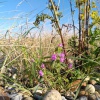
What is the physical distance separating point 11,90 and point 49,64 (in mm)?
387

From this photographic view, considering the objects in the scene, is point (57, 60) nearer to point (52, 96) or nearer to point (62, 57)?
point (62, 57)

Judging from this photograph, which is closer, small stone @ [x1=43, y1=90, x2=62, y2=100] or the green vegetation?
small stone @ [x1=43, y1=90, x2=62, y2=100]

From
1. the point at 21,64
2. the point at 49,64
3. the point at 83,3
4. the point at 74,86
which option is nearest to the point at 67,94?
the point at 74,86

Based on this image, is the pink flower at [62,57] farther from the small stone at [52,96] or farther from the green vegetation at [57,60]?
the small stone at [52,96]

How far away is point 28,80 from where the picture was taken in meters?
2.17

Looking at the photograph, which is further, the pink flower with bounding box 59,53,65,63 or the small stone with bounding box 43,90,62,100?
the pink flower with bounding box 59,53,65,63

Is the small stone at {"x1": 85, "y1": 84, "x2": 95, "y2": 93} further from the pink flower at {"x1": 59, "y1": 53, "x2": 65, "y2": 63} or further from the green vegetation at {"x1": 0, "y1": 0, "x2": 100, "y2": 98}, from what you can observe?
the pink flower at {"x1": 59, "y1": 53, "x2": 65, "y2": 63}

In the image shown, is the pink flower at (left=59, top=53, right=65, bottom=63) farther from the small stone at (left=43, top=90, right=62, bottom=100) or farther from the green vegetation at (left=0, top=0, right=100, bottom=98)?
the small stone at (left=43, top=90, right=62, bottom=100)

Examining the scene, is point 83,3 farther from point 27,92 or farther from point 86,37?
point 27,92

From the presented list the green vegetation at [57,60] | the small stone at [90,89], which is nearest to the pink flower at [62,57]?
the green vegetation at [57,60]

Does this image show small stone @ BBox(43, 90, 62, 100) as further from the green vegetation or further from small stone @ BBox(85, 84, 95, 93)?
small stone @ BBox(85, 84, 95, 93)

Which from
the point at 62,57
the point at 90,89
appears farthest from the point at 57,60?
the point at 90,89

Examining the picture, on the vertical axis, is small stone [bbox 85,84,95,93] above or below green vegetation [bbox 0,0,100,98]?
below

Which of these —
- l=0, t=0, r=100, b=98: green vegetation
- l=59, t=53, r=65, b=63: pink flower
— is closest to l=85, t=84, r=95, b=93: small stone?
l=0, t=0, r=100, b=98: green vegetation
